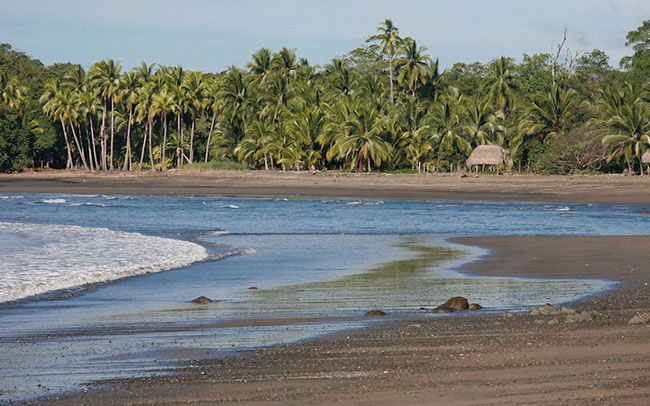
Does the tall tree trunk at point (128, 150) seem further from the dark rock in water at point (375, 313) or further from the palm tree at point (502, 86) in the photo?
the dark rock in water at point (375, 313)

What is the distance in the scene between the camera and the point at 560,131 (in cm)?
5434

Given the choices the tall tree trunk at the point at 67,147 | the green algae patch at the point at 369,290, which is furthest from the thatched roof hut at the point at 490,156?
the tall tree trunk at the point at 67,147

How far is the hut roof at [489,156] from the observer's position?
56.1m

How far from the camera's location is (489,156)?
184 ft

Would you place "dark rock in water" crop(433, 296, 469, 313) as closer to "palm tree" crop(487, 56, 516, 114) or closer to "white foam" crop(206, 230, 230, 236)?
"white foam" crop(206, 230, 230, 236)

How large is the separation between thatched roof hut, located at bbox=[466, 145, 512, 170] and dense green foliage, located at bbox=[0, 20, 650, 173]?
971 millimetres

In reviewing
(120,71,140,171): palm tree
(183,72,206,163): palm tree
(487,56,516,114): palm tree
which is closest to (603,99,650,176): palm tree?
(487,56,516,114): palm tree

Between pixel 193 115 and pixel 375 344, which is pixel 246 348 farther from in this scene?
pixel 193 115

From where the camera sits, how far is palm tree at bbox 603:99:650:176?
47.0 metres

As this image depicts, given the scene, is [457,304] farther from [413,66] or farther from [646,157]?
[413,66]

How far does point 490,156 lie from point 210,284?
47.1m

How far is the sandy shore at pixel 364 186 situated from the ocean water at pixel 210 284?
1504cm

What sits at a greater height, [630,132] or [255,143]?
[630,132]

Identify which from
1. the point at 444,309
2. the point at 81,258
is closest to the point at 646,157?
the point at 81,258
